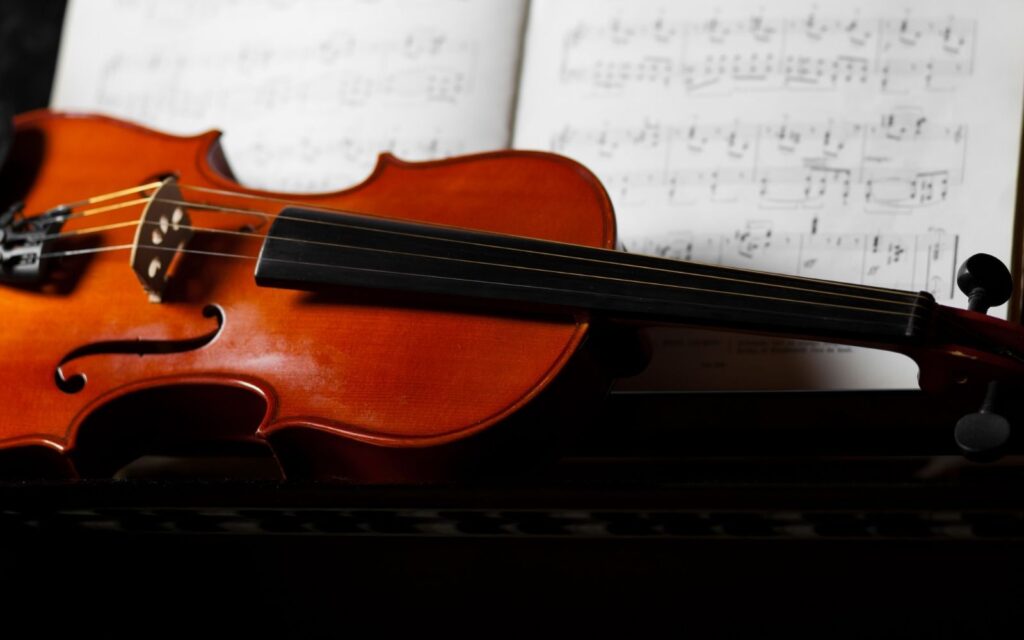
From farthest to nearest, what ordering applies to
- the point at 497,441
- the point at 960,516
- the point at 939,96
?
the point at 939,96 < the point at 497,441 < the point at 960,516

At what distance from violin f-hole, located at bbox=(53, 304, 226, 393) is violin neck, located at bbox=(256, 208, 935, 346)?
0.09 meters

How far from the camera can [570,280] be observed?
3.14 ft

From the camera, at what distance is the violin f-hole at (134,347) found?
→ 1088mm

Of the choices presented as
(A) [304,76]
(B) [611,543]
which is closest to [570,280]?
(B) [611,543]

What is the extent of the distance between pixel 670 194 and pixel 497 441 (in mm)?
454

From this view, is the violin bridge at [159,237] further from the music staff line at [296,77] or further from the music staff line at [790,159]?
the music staff line at [790,159]

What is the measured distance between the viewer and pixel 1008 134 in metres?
1.18

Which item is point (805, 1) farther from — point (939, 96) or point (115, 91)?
point (115, 91)

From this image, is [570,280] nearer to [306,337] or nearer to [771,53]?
[306,337]

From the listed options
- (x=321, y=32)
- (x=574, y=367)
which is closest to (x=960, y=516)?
(x=574, y=367)

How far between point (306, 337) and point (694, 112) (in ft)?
1.85

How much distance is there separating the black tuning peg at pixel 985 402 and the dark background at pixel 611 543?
3 centimetres

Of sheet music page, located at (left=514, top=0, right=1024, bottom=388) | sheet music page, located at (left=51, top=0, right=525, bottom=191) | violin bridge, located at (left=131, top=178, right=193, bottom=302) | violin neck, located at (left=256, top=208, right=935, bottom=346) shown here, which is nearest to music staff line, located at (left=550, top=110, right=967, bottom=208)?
sheet music page, located at (left=514, top=0, right=1024, bottom=388)

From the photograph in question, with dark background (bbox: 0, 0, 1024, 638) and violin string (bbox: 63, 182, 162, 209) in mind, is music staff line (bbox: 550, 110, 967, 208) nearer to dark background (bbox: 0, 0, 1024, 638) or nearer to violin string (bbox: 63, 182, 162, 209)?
dark background (bbox: 0, 0, 1024, 638)
